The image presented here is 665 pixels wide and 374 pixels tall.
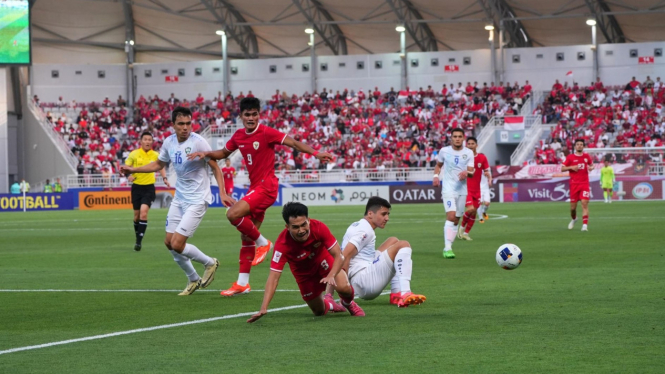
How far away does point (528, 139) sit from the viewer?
52.8 m

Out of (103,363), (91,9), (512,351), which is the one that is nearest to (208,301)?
(103,363)

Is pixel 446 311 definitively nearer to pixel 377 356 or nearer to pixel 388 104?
pixel 377 356

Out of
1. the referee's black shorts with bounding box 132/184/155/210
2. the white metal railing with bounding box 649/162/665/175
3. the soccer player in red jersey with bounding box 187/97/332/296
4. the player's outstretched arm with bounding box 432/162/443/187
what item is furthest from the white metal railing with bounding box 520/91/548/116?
the soccer player in red jersey with bounding box 187/97/332/296

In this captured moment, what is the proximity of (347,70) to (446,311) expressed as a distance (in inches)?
2173

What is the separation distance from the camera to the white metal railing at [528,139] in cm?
5172

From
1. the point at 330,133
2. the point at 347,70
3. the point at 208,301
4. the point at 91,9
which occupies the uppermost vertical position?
the point at 91,9

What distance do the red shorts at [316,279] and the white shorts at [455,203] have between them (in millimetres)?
8308

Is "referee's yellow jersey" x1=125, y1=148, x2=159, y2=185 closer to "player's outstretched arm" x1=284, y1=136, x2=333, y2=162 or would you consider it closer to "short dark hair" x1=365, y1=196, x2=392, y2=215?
"player's outstretched arm" x1=284, y1=136, x2=333, y2=162

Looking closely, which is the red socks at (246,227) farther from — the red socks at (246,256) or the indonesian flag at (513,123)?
the indonesian flag at (513,123)

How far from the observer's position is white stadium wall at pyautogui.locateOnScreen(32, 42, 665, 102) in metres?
59.6

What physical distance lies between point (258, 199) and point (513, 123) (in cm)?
4468

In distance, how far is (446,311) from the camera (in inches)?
352

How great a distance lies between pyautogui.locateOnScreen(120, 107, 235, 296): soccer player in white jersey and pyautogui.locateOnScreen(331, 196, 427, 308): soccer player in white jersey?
8.13ft

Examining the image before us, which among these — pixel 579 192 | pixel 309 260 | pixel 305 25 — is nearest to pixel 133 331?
pixel 309 260
